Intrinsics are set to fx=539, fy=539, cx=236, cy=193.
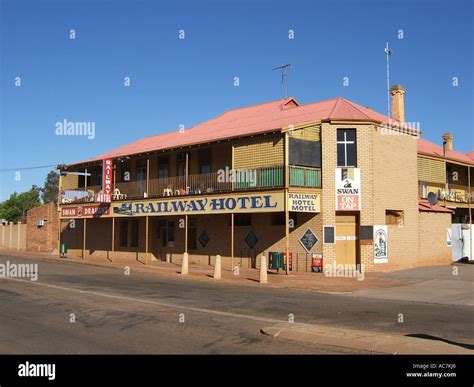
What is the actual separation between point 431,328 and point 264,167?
1437 centimetres

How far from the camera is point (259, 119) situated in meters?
29.9

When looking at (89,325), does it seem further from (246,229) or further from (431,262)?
(431,262)

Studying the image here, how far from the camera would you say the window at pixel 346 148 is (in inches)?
943

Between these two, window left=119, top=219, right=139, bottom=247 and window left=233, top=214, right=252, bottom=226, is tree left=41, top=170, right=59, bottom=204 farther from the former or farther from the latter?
window left=233, top=214, right=252, bottom=226

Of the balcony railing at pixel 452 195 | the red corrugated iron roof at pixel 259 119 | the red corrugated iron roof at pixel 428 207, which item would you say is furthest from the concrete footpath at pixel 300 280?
the balcony railing at pixel 452 195

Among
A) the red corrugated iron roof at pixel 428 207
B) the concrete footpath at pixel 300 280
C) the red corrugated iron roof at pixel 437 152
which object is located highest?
the red corrugated iron roof at pixel 437 152

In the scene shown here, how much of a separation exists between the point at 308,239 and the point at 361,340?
1507cm

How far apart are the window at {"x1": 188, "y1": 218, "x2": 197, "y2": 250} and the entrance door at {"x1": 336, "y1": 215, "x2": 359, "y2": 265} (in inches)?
341

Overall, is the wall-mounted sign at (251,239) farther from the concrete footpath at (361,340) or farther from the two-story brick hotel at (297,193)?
the concrete footpath at (361,340)

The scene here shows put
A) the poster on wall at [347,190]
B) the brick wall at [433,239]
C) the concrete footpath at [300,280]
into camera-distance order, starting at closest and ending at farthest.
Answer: the concrete footpath at [300,280] → the poster on wall at [347,190] → the brick wall at [433,239]

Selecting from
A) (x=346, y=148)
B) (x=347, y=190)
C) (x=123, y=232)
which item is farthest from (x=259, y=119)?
(x=123, y=232)

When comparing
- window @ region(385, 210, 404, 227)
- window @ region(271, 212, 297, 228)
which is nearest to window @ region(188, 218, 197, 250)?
window @ region(271, 212, 297, 228)

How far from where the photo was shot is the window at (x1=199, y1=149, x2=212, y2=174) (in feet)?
94.7

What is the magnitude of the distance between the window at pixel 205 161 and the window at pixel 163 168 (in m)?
2.85
